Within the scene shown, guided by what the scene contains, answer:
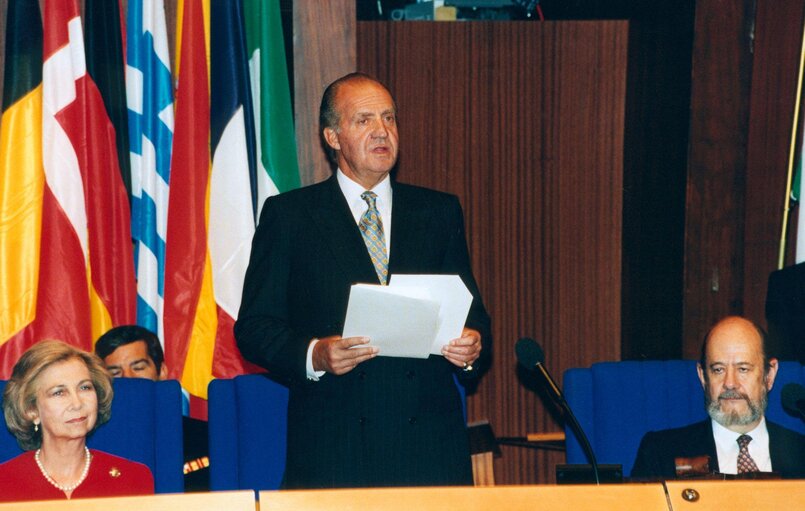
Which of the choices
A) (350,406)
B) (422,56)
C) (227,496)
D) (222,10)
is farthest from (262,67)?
(227,496)

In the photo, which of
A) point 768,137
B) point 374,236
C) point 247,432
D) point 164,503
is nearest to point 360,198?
point 374,236

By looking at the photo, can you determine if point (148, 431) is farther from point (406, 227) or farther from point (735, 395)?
point (735, 395)

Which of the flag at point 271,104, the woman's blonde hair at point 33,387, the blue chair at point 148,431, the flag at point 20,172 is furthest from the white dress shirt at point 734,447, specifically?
the flag at point 20,172

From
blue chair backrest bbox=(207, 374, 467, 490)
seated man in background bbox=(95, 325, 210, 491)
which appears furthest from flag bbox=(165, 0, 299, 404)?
blue chair backrest bbox=(207, 374, 467, 490)

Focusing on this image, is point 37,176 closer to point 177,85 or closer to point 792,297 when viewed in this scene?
point 177,85

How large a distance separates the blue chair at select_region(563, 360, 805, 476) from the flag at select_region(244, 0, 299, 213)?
68.8 inches

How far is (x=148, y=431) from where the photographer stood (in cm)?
353

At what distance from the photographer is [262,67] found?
4840mm

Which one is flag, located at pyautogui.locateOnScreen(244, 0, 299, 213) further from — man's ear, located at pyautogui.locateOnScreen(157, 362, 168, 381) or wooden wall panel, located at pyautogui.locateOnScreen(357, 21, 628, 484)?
man's ear, located at pyautogui.locateOnScreen(157, 362, 168, 381)

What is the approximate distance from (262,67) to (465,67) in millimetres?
976

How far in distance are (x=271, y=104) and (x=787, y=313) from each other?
2.40m

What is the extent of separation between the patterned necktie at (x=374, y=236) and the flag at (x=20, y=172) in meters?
2.00

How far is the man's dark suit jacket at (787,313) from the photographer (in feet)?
14.1

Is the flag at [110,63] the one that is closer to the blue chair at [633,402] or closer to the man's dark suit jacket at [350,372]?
the man's dark suit jacket at [350,372]
